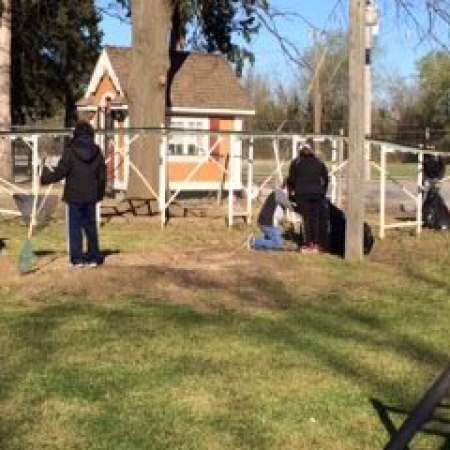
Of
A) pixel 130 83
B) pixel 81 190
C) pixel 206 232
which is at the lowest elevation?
pixel 206 232

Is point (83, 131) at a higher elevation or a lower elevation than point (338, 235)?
higher

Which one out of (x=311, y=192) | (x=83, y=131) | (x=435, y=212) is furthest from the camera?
(x=435, y=212)

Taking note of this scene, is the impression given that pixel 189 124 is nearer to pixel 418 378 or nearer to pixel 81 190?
pixel 81 190

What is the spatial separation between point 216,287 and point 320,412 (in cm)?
526

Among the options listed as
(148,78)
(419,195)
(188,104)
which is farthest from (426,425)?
(188,104)

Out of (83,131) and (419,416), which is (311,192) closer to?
(83,131)

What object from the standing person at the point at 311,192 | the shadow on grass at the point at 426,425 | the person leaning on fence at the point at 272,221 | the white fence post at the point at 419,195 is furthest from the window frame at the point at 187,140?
the shadow on grass at the point at 426,425

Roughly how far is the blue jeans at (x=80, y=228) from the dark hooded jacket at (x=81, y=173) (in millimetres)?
138

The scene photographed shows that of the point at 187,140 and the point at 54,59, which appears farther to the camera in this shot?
the point at 54,59

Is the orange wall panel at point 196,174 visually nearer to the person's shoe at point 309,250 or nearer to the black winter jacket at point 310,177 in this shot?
the black winter jacket at point 310,177

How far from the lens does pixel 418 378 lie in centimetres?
757

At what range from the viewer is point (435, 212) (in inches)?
770

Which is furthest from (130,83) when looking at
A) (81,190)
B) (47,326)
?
(47,326)

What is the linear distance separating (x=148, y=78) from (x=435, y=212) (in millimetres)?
6586
